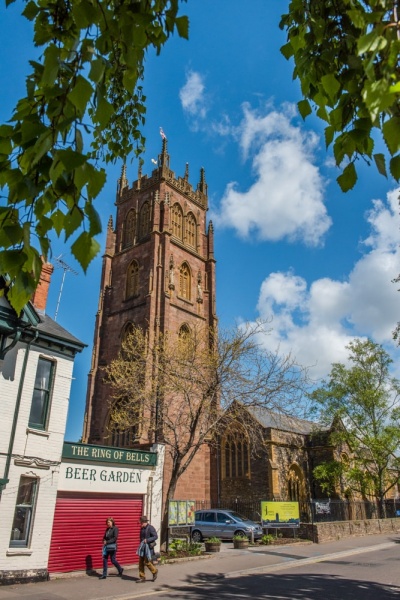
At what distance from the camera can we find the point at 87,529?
15039mm

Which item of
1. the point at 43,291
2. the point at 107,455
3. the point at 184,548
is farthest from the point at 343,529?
the point at 43,291

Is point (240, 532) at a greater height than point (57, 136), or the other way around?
point (57, 136)

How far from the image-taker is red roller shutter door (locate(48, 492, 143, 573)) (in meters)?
14.2

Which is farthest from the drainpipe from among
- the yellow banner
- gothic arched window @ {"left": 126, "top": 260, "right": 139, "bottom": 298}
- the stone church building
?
gothic arched window @ {"left": 126, "top": 260, "right": 139, "bottom": 298}

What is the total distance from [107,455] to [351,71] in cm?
1542

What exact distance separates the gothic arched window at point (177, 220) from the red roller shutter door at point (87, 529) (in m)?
29.4

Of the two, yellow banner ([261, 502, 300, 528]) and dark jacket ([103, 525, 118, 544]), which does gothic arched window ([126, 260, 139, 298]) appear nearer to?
yellow banner ([261, 502, 300, 528])

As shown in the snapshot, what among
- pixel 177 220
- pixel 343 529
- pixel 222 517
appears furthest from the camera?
pixel 177 220

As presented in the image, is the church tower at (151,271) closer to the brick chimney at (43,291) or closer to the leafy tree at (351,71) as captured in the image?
the brick chimney at (43,291)

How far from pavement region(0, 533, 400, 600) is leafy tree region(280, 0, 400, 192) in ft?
39.2

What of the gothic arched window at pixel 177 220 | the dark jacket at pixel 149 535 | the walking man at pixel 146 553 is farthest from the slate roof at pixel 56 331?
the gothic arched window at pixel 177 220

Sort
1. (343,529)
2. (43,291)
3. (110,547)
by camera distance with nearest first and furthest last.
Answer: (110,547) < (43,291) < (343,529)

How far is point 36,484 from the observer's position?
45.8ft

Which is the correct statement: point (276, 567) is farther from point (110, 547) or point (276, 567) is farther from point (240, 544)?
point (110, 547)
